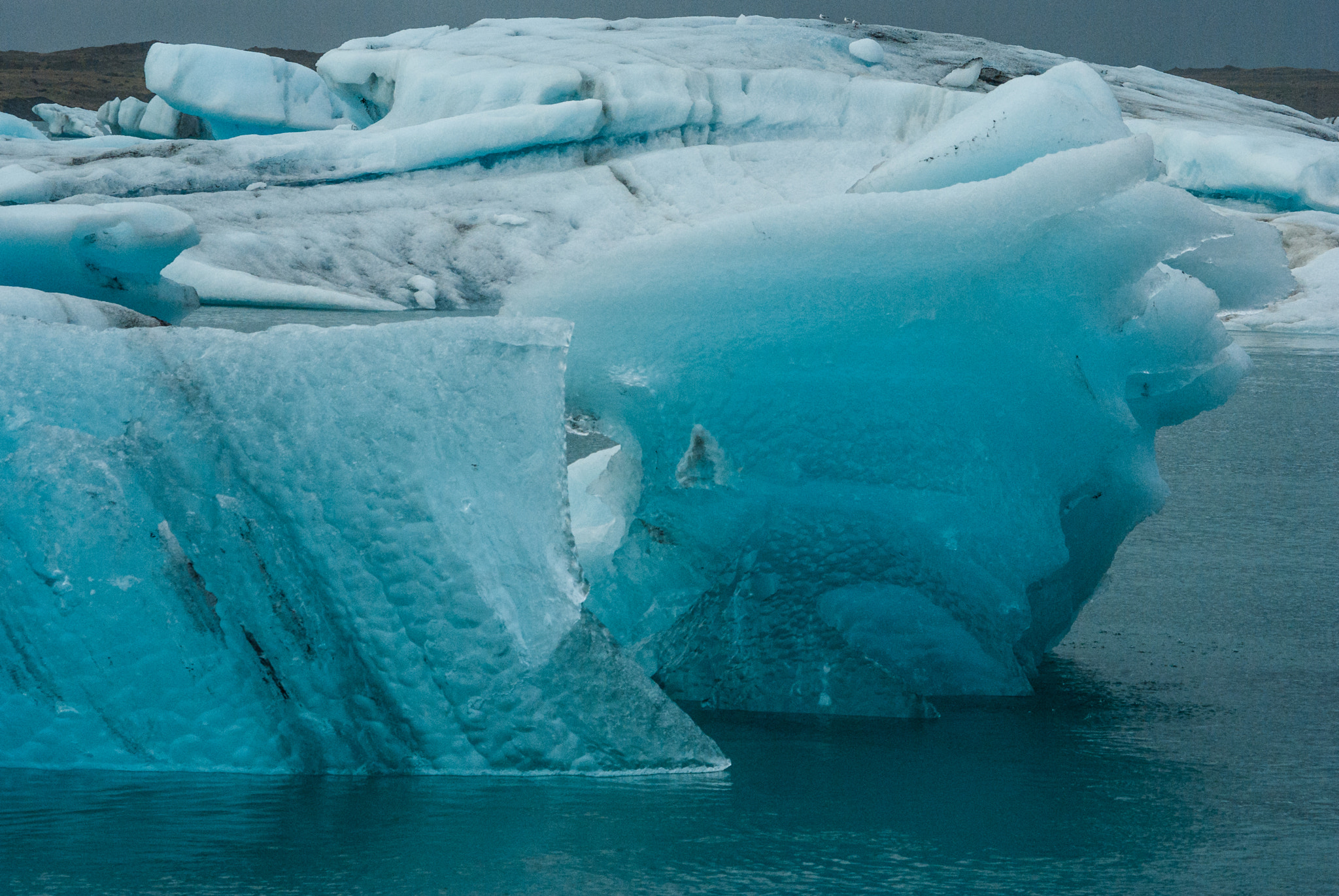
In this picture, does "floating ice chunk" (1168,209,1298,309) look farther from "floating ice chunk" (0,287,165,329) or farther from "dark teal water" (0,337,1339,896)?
"floating ice chunk" (0,287,165,329)

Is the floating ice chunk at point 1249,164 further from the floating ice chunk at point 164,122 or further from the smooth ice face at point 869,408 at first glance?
the floating ice chunk at point 164,122

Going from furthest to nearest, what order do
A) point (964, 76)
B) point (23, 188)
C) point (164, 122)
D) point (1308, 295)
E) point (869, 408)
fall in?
point (164, 122) < point (1308, 295) < point (964, 76) < point (23, 188) < point (869, 408)

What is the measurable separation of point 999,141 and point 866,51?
10897 millimetres

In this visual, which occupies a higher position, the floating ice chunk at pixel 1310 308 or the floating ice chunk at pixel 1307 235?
the floating ice chunk at pixel 1307 235

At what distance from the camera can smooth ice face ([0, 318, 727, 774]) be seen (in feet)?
6.57

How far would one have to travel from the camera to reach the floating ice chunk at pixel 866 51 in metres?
13.3

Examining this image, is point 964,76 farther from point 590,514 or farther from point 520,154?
point 590,514

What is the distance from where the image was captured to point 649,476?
2.69m

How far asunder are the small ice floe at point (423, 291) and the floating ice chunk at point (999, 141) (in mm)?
7517

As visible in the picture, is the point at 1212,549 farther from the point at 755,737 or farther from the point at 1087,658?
the point at 755,737

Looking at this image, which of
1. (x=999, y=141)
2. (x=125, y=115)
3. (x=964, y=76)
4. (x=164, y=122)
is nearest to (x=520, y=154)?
(x=964, y=76)

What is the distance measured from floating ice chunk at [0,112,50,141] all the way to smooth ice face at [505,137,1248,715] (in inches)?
693

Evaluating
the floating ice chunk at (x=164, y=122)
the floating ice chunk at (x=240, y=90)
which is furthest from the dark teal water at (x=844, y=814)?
the floating ice chunk at (x=164, y=122)

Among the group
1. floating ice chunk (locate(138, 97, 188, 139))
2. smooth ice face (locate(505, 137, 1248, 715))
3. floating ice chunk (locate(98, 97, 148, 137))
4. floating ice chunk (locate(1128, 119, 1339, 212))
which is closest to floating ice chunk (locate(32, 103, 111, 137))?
floating ice chunk (locate(98, 97, 148, 137))
